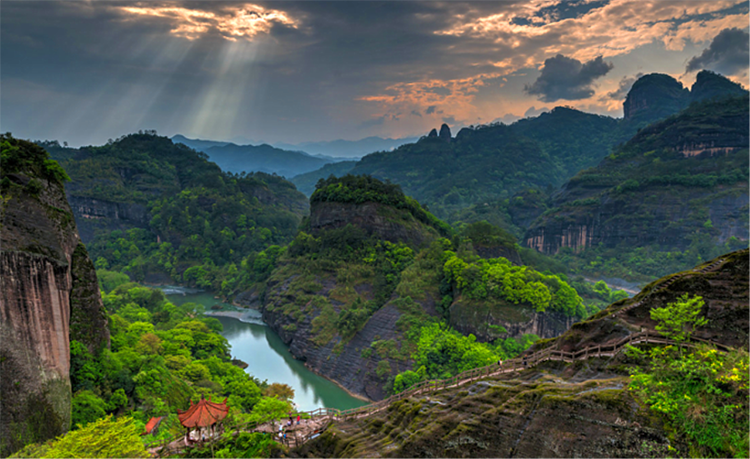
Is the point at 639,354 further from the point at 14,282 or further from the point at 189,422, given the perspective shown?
the point at 14,282

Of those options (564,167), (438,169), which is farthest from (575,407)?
(564,167)

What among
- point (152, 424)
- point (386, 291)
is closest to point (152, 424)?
point (152, 424)

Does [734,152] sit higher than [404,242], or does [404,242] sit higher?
[734,152]

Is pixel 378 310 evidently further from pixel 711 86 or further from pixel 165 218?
pixel 711 86

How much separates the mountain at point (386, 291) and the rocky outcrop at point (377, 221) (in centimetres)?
17

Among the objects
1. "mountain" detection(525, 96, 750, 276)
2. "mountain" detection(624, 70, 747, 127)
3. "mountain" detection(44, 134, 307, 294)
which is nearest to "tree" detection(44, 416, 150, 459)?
"mountain" detection(44, 134, 307, 294)

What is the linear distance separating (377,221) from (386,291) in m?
14.0

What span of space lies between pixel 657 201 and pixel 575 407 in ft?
319

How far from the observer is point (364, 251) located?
2343 inches

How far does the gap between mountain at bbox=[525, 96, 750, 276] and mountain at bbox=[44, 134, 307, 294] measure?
255ft

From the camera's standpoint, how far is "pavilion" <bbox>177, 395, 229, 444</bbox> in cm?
1705

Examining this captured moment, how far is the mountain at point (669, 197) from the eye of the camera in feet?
257

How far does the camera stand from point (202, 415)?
17156mm

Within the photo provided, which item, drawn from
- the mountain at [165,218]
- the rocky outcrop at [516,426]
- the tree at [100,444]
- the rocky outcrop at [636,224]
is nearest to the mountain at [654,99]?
the rocky outcrop at [636,224]
